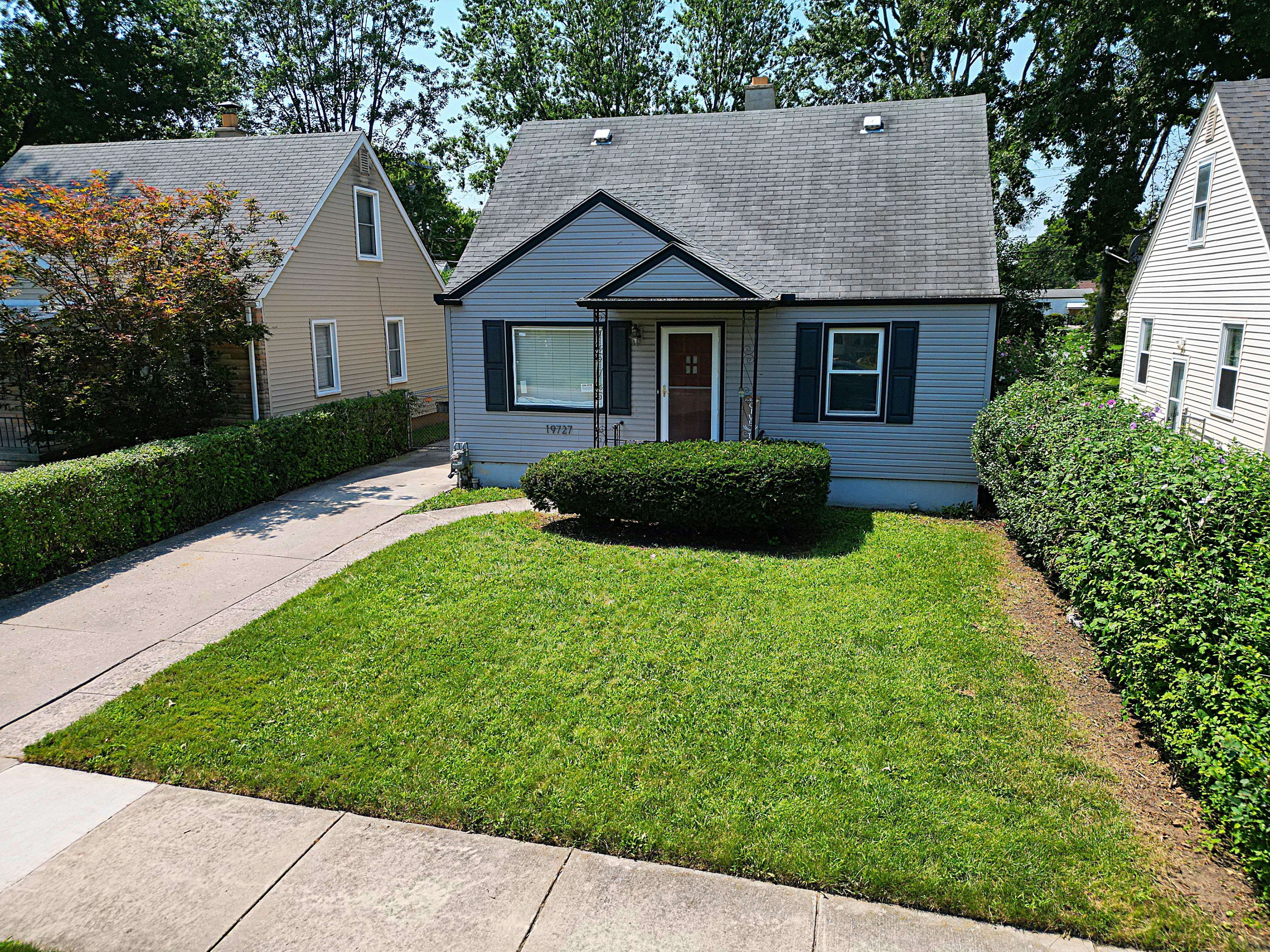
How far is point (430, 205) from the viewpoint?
2770 centimetres

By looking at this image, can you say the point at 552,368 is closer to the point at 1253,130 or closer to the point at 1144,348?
the point at 1253,130

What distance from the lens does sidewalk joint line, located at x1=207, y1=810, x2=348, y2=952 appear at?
3791 millimetres

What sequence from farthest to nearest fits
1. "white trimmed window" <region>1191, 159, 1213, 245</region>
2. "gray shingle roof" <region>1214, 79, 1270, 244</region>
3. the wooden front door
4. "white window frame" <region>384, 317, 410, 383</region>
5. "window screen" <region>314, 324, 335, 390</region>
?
"white window frame" <region>384, 317, 410, 383</region> → "window screen" <region>314, 324, 335, 390</region> → "white trimmed window" <region>1191, 159, 1213, 245</region> → "gray shingle roof" <region>1214, 79, 1270, 244</region> → the wooden front door

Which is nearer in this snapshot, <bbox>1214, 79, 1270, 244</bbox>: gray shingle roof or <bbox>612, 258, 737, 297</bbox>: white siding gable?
<bbox>612, 258, 737, 297</bbox>: white siding gable

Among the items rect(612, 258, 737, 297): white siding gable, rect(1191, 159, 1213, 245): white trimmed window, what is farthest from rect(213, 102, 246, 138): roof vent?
rect(1191, 159, 1213, 245): white trimmed window

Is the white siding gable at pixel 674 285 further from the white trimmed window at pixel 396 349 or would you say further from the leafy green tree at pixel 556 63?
the leafy green tree at pixel 556 63

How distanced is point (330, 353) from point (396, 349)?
3.00 meters

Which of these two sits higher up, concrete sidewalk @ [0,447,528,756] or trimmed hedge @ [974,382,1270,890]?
trimmed hedge @ [974,382,1270,890]

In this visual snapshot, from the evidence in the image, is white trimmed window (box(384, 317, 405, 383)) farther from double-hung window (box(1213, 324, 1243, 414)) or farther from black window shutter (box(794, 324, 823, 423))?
double-hung window (box(1213, 324, 1243, 414))

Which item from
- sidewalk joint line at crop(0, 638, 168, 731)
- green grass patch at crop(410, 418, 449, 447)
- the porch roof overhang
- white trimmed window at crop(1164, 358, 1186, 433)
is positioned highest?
the porch roof overhang

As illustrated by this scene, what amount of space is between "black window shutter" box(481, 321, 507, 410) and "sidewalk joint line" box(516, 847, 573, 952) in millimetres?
9374

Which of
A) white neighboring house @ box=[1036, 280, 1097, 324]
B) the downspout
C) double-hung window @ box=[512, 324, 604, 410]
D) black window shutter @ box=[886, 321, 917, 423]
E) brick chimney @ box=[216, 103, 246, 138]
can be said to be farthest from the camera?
white neighboring house @ box=[1036, 280, 1097, 324]

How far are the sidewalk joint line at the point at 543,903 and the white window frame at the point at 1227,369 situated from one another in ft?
46.7

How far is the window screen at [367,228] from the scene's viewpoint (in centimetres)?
1833
